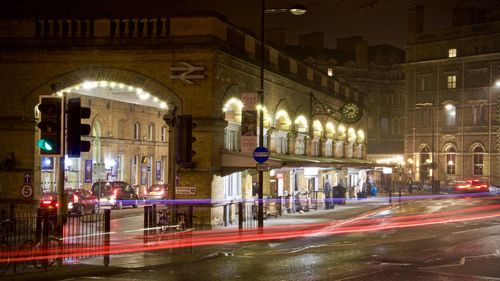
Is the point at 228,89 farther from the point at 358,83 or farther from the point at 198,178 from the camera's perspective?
the point at 358,83

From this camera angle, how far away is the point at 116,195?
132ft

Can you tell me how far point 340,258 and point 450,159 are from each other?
67106 mm

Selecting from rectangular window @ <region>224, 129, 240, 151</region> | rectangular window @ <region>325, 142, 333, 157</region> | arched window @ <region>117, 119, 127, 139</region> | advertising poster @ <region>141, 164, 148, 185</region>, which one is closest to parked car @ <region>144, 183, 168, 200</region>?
arched window @ <region>117, 119, 127, 139</region>

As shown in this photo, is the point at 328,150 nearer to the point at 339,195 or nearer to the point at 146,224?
the point at 339,195

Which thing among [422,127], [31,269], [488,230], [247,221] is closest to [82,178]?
[247,221]

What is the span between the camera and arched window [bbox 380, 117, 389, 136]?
97.0 metres

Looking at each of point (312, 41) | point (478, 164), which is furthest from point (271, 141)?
point (312, 41)

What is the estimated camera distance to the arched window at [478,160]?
77.8m

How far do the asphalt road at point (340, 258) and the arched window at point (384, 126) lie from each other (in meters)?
71.2

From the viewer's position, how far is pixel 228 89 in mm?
27250

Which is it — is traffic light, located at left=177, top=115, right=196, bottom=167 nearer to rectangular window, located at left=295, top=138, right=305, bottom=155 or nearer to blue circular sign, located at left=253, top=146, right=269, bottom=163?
blue circular sign, located at left=253, top=146, right=269, bottom=163

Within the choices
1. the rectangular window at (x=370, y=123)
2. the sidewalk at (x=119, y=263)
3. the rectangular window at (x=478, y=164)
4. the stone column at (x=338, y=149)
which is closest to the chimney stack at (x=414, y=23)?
the rectangular window at (x=370, y=123)

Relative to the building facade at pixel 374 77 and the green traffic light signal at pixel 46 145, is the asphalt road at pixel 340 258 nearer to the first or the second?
the green traffic light signal at pixel 46 145

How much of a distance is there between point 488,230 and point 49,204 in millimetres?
18072
